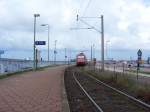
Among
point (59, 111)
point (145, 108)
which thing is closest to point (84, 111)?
point (59, 111)

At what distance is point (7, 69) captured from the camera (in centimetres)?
5262

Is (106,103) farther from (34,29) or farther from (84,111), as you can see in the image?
(34,29)

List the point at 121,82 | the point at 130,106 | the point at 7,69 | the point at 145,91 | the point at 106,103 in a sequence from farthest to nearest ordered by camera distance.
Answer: the point at 7,69 < the point at 121,82 < the point at 145,91 < the point at 106,103 < the point at 130,106

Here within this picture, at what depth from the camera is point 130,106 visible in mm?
20469

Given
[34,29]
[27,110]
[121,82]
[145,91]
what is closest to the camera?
[27,110]

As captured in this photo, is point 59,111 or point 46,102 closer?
point 59,111

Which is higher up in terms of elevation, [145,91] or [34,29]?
[34,29]

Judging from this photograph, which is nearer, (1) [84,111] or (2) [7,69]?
(1) [84,111]

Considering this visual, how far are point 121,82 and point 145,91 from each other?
11.7 metres

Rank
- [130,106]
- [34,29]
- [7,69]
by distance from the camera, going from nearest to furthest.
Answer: [130,106] → [7,69] → [34,29]

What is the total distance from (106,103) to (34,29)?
2143 inches

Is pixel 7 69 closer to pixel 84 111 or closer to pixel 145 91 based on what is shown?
pixel 145 91

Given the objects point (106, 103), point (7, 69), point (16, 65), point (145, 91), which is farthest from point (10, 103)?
point (16, 65)

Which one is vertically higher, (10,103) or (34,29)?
(34,29)
